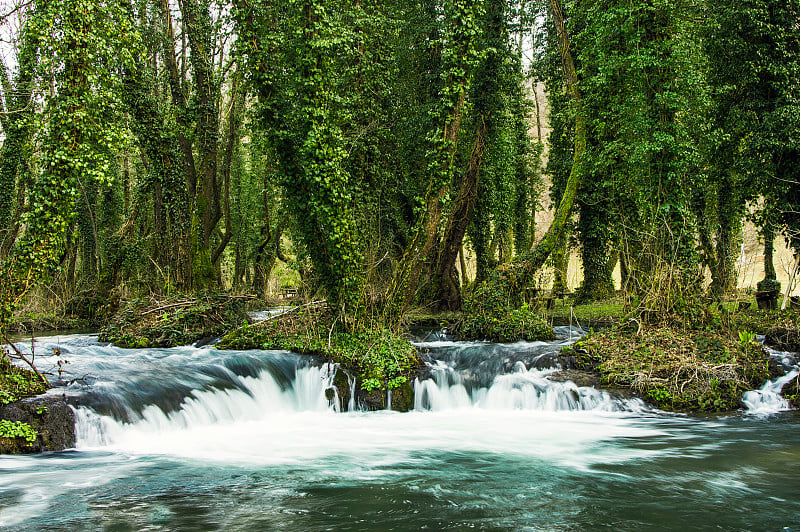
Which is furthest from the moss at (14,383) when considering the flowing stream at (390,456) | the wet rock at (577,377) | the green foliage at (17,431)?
the wet rock at (577,377)

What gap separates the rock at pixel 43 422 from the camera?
9023 mm

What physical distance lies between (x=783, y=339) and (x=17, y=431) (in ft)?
51.0

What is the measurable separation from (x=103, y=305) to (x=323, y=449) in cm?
1814

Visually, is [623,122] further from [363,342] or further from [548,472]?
[548,472]

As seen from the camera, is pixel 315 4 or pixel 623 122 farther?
pixel 623 122

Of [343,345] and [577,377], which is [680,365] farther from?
[343,345]

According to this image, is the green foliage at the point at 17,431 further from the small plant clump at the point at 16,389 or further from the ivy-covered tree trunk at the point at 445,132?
the ivy-covered tree trunk at the point at 445,132

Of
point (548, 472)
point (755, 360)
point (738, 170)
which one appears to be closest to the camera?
point (548, 472)

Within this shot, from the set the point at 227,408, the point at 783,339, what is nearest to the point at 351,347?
the point at 227,408

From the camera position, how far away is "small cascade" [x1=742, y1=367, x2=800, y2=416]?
11.8m

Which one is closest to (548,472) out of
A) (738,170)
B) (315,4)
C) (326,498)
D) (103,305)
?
(326,498)

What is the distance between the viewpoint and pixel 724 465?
8852 mm

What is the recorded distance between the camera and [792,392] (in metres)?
12.2

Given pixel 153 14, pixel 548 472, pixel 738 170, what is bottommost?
pixel 548 472
